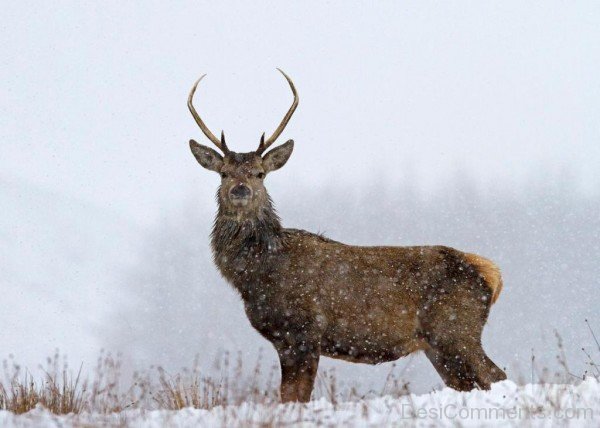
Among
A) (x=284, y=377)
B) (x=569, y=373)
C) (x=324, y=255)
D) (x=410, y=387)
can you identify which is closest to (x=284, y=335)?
(x=284, y=377)

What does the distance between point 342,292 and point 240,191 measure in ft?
4.99

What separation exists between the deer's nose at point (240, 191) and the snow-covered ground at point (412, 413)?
2891mm

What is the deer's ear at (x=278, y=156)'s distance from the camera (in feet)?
28.9

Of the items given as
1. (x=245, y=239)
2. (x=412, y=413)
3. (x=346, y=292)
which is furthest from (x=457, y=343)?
(x=412, y=413)

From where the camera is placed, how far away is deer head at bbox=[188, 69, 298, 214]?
27.0ft

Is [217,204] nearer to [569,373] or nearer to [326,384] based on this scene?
[326,384]

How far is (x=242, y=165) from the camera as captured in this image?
8.46 m

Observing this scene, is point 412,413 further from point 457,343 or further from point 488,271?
point 488,271

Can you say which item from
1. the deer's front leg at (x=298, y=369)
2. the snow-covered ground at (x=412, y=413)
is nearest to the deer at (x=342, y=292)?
the deer's front leg at (x=298, y=369)

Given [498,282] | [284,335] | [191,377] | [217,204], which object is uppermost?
[217,204]

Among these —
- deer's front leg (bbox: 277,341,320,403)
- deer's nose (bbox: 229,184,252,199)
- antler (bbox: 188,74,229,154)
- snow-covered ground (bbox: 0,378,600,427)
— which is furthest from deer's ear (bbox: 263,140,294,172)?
snow-covered ground (bbox: 0,378,600,427)

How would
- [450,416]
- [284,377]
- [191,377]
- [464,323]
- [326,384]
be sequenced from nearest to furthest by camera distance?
1. [450,416]
2. [326,384]
3. [191,377]
4. [284,377]
5. [464,323]

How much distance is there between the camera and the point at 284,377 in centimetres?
750

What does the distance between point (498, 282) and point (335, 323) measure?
6.53ft
